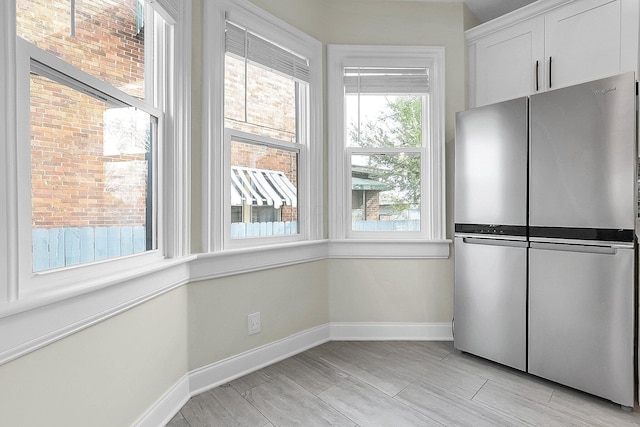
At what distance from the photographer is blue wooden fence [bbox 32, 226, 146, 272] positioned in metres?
1.08

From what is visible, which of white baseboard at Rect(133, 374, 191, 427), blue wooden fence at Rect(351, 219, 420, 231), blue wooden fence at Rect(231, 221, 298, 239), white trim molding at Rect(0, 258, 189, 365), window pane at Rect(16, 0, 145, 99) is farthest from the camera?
blue wooden fence at Rect(351, 219, 420, 231)

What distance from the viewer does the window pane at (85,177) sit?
1085mm

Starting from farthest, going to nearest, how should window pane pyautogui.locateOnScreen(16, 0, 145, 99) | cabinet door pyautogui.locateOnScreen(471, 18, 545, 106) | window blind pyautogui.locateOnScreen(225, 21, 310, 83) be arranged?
cabinet door pyautogui.locateOnScreen(471, 18, 545, 106)
window blind pyautogui.locateOnScreen(225, 21, 310, 83)
window pane pyautogui.locateOnScreen(16, 0, 145, 99)

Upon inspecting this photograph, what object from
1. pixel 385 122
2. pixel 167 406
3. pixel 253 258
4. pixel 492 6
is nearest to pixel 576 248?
pixel 385 122

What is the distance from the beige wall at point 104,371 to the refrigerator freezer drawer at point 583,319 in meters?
2.03

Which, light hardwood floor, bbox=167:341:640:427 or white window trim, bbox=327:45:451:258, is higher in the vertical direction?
white window trim, bbox=327:45:451:258

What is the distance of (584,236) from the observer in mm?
1854

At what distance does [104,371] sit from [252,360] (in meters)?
1.05

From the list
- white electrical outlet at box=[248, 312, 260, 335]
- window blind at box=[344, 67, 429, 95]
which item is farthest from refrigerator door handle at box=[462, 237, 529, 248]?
white electrical outlet at box=[248, 312, 260, 335]

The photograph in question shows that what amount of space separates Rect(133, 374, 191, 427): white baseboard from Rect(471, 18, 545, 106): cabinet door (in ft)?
9.01

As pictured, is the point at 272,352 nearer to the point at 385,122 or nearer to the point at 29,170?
the point at 29,170

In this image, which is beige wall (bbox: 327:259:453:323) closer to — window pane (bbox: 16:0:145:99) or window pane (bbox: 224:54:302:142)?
window pane (bbox: 224:54:302:142)

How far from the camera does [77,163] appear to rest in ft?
4.00

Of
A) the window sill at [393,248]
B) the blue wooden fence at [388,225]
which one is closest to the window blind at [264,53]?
the blue wooden fence at [388,225]
